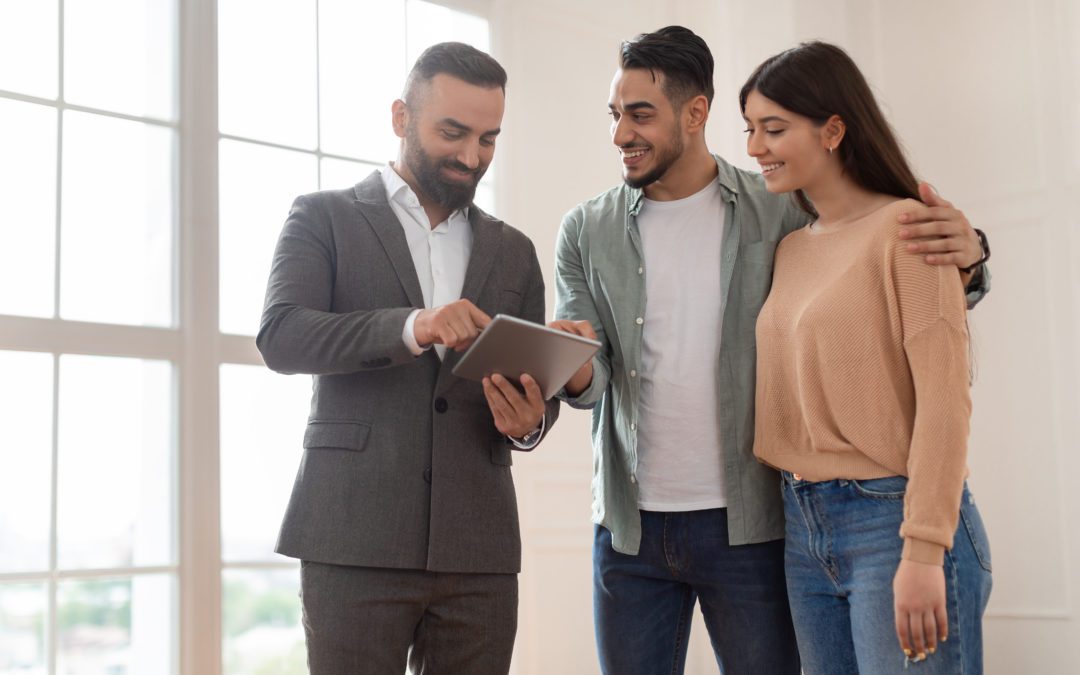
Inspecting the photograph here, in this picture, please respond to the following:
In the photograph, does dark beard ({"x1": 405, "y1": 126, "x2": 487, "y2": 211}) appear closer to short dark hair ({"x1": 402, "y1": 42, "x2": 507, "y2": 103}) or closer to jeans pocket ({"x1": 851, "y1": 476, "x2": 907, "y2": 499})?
short dark hair ({"x1": 402, "y1": 42, "x2": 507, "y2": 103})

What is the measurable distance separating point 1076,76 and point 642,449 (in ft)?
9.02

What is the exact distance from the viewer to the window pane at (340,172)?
3428 mm

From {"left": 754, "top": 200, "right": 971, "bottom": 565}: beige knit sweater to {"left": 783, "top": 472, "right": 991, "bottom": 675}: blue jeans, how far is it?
0.04 meters

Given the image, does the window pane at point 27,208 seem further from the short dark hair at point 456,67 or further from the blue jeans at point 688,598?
the blue jeans at point 688,598

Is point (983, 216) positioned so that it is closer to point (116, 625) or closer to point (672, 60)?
point (672, 60)

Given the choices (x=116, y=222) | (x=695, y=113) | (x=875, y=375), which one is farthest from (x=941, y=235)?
(x=116, y=222)

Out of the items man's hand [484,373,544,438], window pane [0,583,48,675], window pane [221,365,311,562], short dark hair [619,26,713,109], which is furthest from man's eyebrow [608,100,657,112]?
window pane [0,583,48,675]

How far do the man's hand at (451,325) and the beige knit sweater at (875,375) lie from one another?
0.55 meters

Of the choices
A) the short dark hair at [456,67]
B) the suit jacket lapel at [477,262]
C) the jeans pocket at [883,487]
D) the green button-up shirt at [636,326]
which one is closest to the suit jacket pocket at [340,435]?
the suit jacket lapel at [477,262]

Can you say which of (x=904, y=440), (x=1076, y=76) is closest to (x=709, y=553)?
(x=904, y=440)

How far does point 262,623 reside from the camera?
3.13m

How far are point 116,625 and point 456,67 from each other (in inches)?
70.5

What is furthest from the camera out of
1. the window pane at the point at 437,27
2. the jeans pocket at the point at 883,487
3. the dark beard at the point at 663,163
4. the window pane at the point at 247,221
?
the window pane at the point at 437,27

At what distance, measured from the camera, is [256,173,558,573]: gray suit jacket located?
67.2 inches
